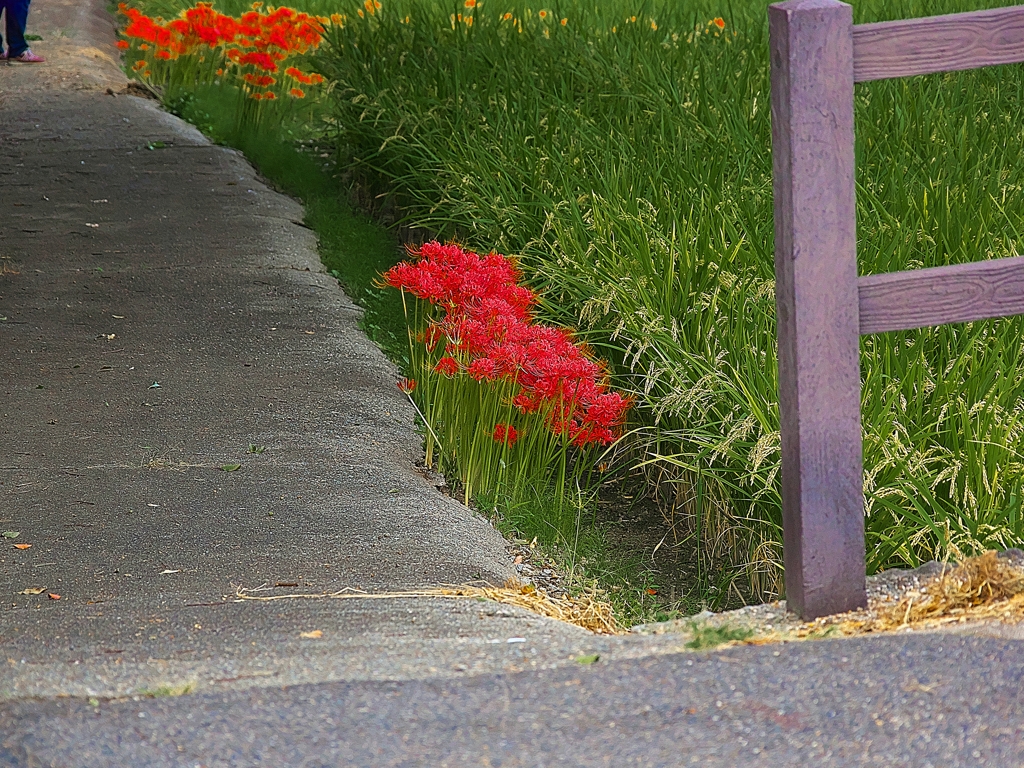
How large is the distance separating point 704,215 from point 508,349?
3.09 feet

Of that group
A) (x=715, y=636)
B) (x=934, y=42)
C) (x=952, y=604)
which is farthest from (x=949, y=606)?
(x=934, y=42)

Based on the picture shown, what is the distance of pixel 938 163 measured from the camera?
4137 millimetres

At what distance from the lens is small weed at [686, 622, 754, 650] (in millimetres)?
1872

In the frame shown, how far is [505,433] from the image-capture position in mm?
3139

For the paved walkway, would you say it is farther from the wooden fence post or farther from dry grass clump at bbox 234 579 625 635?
the wooden fence post

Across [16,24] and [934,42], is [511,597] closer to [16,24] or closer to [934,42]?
[934,42]

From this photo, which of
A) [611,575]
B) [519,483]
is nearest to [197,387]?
[519,483]

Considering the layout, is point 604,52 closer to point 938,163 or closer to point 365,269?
point 365,269

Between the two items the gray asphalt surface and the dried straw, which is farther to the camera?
the dried straw

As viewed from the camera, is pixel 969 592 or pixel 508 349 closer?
pixel 969 592

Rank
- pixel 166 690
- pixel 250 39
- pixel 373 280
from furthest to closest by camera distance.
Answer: pixel 250 39 → pixel 373 280 → pixel 166 690

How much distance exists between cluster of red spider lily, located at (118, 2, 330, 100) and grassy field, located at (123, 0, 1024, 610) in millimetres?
205

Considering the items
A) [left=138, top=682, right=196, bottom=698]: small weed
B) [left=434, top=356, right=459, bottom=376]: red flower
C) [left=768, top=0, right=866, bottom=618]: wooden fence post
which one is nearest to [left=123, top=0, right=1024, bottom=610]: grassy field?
[left=768, top=0, right=866, bottom=618]: wooden fence post

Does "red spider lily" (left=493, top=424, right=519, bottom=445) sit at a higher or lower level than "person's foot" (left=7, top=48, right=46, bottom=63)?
lower
